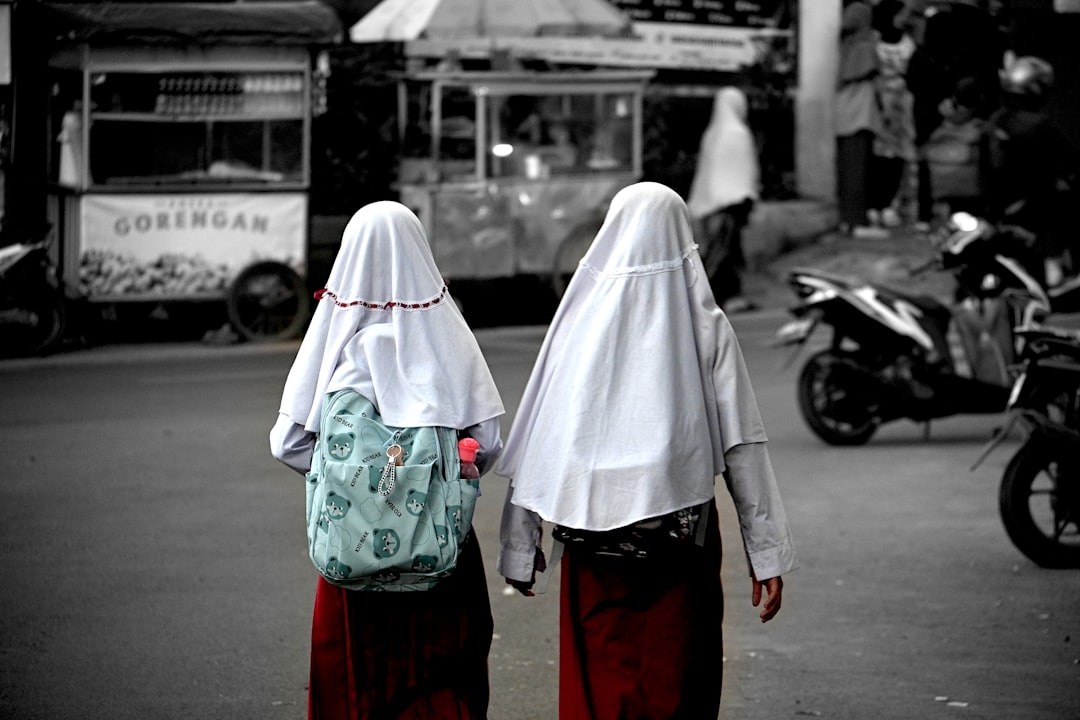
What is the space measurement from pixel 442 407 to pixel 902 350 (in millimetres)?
5400

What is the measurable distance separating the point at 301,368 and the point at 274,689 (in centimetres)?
160

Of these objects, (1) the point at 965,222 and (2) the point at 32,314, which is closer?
(1) the point at 965,222

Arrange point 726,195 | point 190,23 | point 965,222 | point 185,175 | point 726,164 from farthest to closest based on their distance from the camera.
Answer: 1. point 726,164
2. point 726,195
3. point 185,175
4. point 190,23
5. point 965,222

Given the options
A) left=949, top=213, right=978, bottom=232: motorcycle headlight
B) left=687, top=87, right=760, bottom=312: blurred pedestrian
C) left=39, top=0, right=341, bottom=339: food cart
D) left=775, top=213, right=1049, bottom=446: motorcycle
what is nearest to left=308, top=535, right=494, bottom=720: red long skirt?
left=775, top=213, right=1049, bottom=446: motorcycle

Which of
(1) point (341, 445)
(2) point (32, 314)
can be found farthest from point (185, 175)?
(1) point (341, 445)

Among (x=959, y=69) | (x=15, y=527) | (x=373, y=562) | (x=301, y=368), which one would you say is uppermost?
(x=959, y=69)

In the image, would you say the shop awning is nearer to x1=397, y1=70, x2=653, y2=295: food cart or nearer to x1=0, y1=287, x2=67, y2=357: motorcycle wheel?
x1=397, y1=70, x2=653, y2=295: food cart

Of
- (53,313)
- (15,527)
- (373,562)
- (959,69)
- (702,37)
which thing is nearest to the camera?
(373,562)

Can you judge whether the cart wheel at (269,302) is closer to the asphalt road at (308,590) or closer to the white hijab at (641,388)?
the asphalt road at (308,590)

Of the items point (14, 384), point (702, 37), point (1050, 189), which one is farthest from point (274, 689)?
point (702, 37)

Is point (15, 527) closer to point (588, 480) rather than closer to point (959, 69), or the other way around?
point (588, 480)

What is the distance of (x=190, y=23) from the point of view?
1255 centimetres

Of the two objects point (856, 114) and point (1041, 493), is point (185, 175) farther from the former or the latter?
point (1041, 493)

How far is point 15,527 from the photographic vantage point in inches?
272
